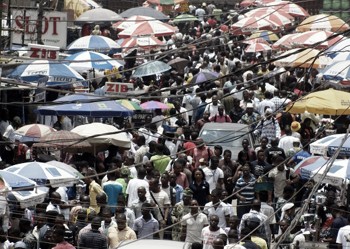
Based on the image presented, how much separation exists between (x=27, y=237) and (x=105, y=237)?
3.43 feet

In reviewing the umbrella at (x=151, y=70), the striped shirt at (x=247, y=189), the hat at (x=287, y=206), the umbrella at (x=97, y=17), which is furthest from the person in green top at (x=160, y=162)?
the umbrella at (x=97, y=17)

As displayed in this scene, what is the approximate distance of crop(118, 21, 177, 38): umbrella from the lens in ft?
134

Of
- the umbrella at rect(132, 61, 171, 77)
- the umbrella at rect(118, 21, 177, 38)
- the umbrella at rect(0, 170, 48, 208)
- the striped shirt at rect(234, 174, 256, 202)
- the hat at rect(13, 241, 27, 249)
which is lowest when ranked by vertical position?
the umbrella at rect(118, 21, 177, 38)

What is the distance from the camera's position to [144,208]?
20.3m

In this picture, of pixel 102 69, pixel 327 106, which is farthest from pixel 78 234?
pixel 102 69

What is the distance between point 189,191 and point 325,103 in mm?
5478

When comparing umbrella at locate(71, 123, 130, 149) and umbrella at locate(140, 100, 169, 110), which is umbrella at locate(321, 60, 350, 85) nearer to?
umbrella at locate(140, 100, 169, 110)

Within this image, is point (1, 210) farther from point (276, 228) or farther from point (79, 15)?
point (79, 15)

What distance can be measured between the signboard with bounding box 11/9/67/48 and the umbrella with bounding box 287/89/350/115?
24.7ft

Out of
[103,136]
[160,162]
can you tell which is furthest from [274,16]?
[160,162]

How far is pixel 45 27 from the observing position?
→ 32969 mm

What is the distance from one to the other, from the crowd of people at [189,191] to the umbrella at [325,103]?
557 mm

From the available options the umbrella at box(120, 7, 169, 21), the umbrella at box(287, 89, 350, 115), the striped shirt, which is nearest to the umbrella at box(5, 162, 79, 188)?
the striped shirt

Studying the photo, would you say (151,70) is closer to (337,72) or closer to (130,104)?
(337,72)
